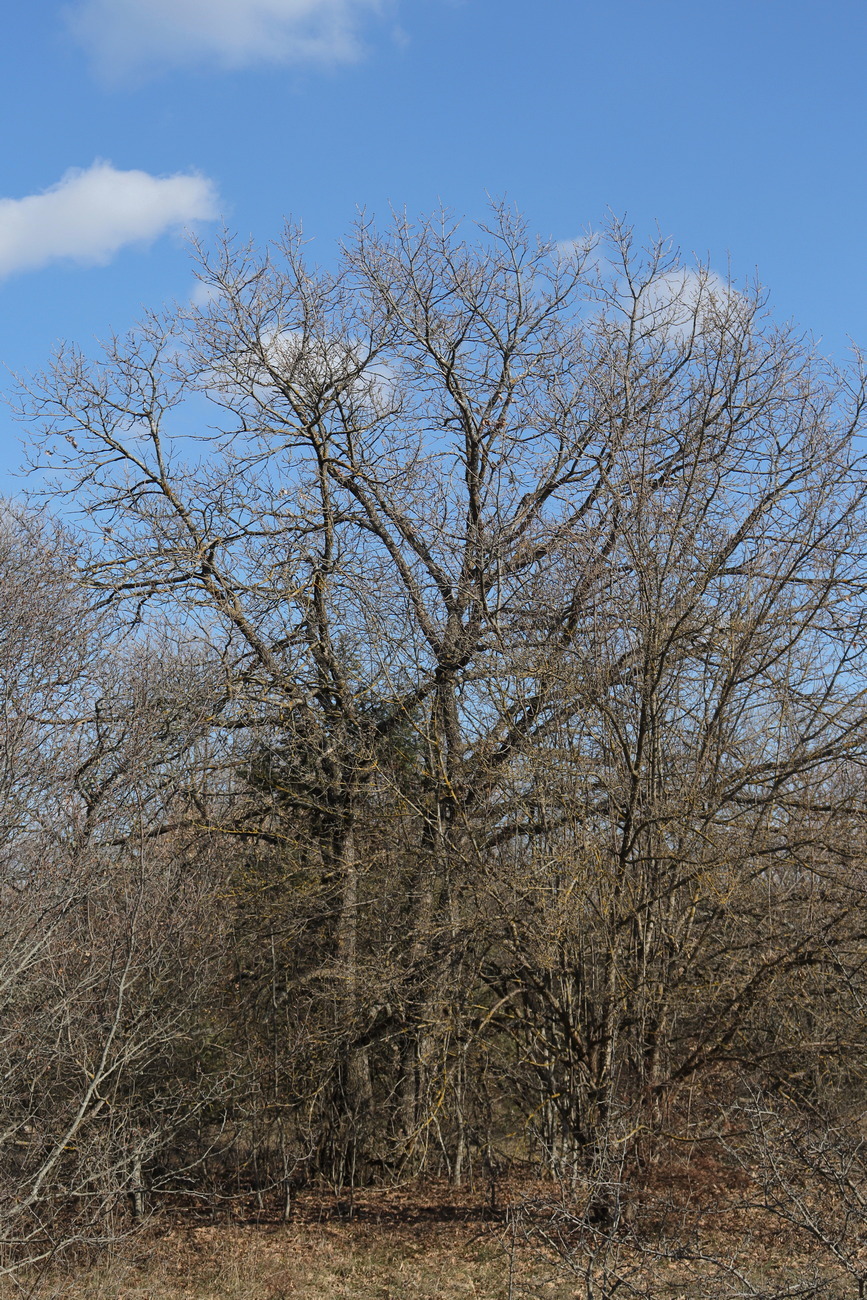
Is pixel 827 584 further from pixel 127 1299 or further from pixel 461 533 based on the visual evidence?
pixel 127 1299

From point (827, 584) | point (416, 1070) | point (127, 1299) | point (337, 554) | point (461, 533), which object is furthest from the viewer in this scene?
point (337, 554)

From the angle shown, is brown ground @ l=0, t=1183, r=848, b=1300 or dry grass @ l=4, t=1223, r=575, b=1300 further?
dry grass @ l=4, t=1223, r=575, b=1300

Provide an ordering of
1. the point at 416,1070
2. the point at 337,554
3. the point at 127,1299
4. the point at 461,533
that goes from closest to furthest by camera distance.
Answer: the point at 127,1299
the point at 416,1070
the point at 461,533
the point at 337,554

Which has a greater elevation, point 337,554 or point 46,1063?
point 337,554

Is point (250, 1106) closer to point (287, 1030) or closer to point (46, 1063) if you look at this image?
point (287, 1030)

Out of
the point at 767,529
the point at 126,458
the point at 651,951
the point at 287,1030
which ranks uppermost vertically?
the point at 126,458

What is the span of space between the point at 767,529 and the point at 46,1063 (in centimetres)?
852

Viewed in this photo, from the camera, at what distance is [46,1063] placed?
10016 millimetres

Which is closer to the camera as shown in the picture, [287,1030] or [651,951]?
[651,951]

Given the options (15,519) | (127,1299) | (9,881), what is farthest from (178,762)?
(127,1299)

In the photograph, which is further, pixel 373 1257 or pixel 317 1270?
pixel 373 1257

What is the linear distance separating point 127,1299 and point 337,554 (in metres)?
8.42

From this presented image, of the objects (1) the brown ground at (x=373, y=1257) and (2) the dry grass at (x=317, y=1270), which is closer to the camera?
(1) the brown ground at (x=373, y=1257)

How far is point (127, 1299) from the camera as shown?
31.0 ft
